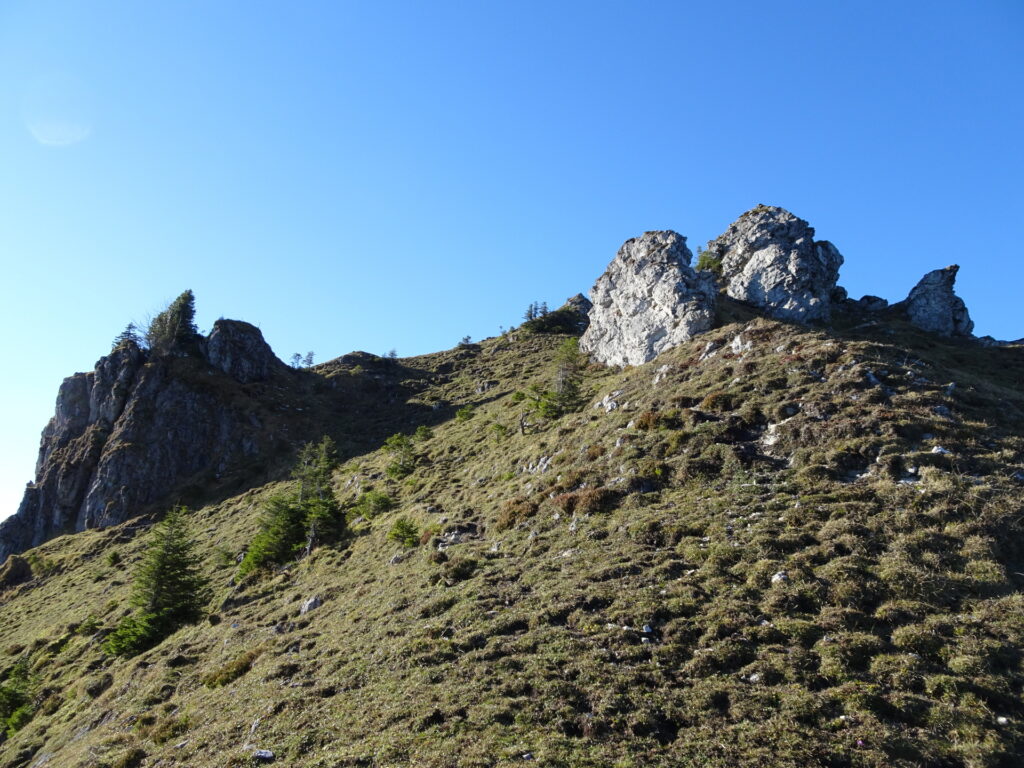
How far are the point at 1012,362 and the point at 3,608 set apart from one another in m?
125

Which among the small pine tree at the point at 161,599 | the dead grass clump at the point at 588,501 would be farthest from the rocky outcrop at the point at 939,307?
the small pine tree at the point at 161,599

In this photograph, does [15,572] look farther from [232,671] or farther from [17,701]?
[232,671]

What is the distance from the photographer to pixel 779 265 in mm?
65188

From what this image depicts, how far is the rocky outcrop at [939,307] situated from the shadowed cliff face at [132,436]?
111 meters

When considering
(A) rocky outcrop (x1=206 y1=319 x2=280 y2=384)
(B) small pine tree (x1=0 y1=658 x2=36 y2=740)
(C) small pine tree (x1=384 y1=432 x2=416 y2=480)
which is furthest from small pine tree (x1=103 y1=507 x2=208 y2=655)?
(A) rocky outcrop (x1=206 y1=319 x2=280 y2=384)

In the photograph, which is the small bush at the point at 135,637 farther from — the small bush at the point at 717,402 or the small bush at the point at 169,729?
the small bush at the point at 717,402

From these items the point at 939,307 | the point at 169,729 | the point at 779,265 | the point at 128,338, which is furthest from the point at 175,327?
the point at 939,307

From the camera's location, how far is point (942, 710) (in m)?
12.9

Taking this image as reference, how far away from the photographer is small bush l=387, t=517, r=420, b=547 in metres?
36.4

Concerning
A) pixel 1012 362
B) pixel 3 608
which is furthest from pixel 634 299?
pixel 3 608

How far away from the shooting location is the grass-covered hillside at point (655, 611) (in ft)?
44.5

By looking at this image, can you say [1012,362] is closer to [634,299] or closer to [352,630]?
[634,299]

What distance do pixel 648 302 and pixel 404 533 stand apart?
43538 mm

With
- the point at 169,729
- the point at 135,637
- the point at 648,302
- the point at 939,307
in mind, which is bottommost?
the point at 135,637
